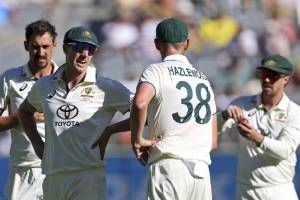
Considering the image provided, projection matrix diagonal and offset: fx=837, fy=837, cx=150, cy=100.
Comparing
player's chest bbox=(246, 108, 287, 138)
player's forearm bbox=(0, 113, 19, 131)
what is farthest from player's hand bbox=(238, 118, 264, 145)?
player's forearm bbox=(0, 113, 19, 131)

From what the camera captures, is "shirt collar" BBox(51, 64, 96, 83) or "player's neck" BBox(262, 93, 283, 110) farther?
"player's neck" BBox(262, 93, 283, 110)

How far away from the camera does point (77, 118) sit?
589 centimetres

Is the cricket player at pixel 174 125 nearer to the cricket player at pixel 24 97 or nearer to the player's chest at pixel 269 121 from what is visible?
the cricket player at pixel 24 97

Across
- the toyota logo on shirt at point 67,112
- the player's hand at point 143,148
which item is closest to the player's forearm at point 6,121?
the toyota logo on shirt at point 67,112

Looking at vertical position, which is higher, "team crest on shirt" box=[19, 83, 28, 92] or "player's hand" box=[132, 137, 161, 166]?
"team crest on shirt" box=[19, 83, 28, 92]

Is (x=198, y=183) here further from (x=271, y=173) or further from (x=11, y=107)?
(x=11, y=107)

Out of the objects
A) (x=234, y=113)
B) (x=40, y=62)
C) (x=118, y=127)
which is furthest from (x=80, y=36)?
(x=234, y=113)

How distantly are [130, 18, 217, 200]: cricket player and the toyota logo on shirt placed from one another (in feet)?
2.05

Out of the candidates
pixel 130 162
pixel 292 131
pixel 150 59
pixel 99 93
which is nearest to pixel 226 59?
pixel 150 59

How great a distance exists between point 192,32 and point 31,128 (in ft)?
25.9

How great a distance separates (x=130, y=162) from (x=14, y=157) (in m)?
3.41

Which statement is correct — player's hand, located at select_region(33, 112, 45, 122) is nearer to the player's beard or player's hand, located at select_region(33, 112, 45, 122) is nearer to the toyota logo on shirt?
the player's beard

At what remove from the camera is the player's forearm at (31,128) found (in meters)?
6.32

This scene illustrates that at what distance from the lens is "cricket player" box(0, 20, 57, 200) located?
684 centimetres
